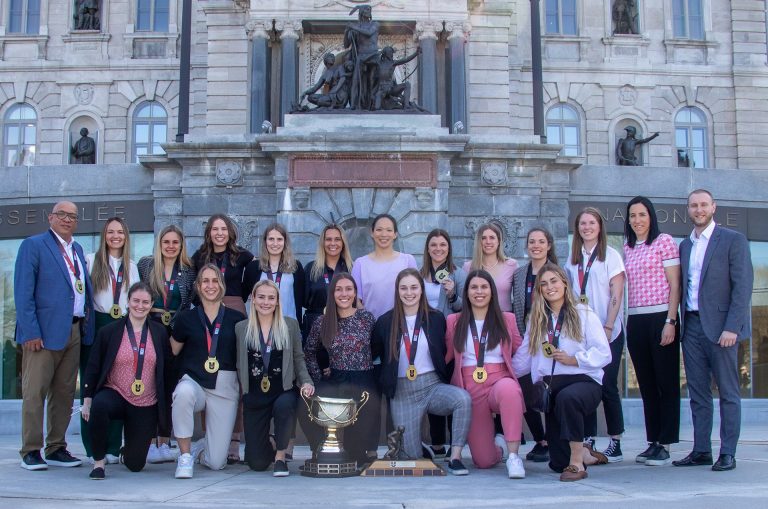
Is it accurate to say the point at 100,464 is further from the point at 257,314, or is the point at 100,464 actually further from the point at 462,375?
the point at 462,375

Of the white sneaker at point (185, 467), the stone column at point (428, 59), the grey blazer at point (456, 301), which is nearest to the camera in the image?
the white sneaker at point (185, 467)

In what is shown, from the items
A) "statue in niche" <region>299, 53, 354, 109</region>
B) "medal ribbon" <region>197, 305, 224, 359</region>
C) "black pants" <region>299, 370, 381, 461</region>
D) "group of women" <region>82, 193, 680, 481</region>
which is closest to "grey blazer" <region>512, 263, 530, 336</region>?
"group of women" <region>82, 193, 680, 481</region>

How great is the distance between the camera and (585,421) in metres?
7.76

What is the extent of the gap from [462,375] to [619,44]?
25.7 metres

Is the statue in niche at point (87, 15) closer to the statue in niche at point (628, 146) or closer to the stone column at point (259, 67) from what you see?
the stone column at point (259, 67)

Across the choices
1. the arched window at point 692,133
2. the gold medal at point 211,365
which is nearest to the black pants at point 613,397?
the gold medal at point 211,365

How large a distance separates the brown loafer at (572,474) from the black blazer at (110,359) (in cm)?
319

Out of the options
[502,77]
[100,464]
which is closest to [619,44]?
[502,77]

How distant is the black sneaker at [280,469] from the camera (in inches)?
285

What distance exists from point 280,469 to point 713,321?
355cm

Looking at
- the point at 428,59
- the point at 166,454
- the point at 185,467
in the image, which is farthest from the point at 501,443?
the point at 428,59

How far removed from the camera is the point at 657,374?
25.8 ft

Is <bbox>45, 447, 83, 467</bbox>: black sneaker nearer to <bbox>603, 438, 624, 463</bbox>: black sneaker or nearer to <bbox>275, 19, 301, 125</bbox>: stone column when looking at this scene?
<bbox>603, 438, 624, 463</bbox>: black sneaker

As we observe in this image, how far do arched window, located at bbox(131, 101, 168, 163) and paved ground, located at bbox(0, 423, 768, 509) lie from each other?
24517 millimetres
